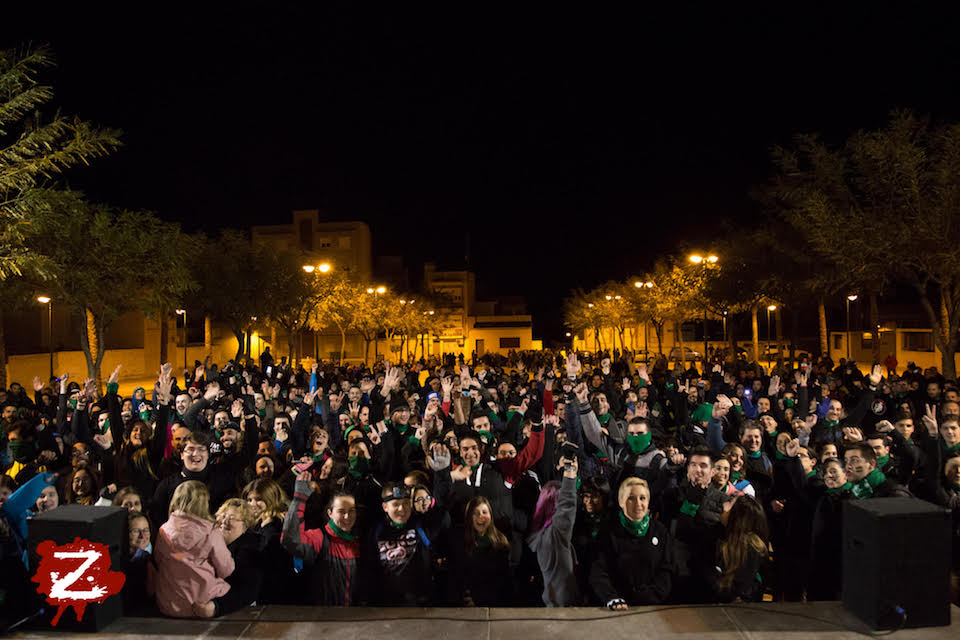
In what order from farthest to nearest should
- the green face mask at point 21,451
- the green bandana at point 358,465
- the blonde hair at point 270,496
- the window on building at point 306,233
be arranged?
the window on building at point 306,233, the green face mask at point 21,451, the green bandana at point 358,465, the blonde hair at point 270,496

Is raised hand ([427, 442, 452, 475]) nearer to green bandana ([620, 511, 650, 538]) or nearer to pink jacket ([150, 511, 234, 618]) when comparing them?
green bandana ([620, 511, 650, 538])

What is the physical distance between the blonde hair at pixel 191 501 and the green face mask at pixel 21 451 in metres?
5.38

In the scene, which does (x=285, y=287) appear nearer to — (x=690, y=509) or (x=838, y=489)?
(x=690, y=509)

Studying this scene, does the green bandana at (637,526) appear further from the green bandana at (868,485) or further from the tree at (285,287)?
the tree at (285,287)

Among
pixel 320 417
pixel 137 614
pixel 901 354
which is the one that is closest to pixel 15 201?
pixel 320 417

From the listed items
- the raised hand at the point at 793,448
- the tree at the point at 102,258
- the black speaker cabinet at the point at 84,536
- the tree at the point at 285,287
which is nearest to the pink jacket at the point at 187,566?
the black speaker cabinet at the point at 84,536

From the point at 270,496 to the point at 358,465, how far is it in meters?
1.61

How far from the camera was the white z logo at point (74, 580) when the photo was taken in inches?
146

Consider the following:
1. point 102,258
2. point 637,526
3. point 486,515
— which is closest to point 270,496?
point 486,515

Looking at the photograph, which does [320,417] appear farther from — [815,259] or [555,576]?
[815,259]

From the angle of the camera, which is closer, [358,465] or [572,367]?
[358,465]

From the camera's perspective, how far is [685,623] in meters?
3.87

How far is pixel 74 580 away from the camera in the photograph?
3729 millimetres

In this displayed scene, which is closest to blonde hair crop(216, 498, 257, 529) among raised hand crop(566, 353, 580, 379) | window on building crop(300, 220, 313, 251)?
raised hand crop(566, 353, 580, 379)
